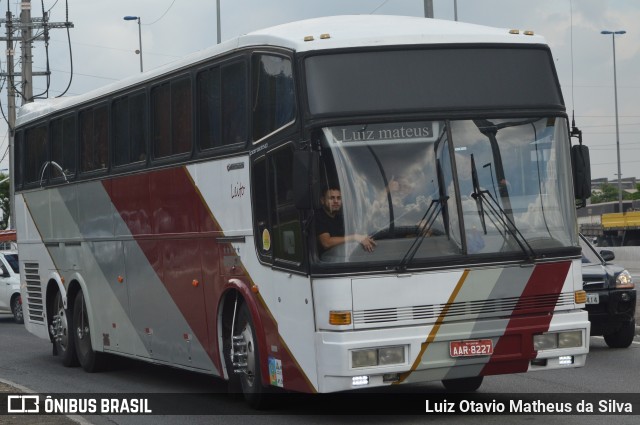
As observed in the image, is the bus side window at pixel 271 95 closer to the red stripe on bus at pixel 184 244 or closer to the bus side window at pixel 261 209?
the bus side window at pixel 261 209

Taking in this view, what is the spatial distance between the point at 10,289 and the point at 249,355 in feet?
66.1

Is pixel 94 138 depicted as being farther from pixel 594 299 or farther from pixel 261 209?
pixel 594 299

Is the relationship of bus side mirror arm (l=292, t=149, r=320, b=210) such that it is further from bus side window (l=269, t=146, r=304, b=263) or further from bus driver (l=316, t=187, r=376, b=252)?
bus side window (l=269, t=146, r=304, b=263)

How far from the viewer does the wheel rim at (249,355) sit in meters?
12.2

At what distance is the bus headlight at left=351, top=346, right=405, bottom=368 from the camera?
Answer: 1033 centimetres

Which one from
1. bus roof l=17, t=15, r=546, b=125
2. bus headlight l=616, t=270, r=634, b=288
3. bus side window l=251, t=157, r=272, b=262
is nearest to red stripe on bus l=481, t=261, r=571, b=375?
bus roof l=17, t=15, r=546, b=125

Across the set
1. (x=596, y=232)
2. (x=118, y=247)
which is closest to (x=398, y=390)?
(x=118, y=247)

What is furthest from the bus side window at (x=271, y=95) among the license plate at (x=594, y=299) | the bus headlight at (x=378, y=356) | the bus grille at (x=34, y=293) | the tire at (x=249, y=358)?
the bus grille at (x=34, y=293)

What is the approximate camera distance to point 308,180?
10289 millimetres

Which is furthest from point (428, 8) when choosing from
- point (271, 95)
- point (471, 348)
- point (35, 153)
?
point (471, 348)

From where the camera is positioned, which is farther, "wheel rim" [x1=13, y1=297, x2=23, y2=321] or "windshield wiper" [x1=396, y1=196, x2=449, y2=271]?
"wheel rim" [x1=13, y1=297, x2=23, y2=321]

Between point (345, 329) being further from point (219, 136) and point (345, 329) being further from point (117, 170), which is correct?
point (117, 170)

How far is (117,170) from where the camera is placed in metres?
16.1

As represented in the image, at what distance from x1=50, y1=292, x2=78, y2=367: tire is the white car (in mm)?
12049
